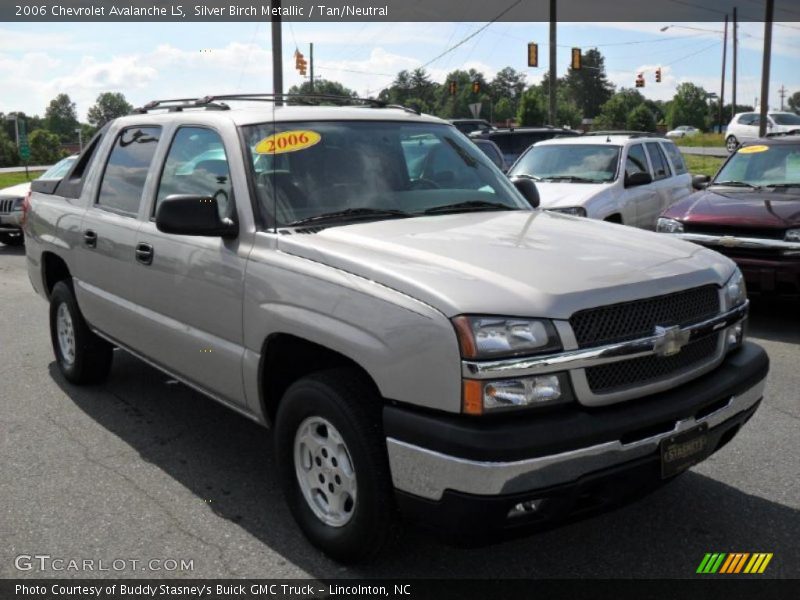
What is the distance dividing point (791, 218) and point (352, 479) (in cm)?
580

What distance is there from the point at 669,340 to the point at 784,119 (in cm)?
3974

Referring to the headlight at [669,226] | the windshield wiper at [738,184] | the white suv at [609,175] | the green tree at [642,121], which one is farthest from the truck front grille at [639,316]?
the green tree at [642,121]

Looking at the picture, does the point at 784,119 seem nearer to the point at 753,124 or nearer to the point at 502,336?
the point at 753,124

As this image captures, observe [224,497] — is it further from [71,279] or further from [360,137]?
[71,279]

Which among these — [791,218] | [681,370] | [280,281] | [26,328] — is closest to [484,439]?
[681,370]

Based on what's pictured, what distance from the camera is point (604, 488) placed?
2918 millimetres

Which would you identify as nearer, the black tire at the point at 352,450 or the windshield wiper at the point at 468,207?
the black tire at the point at 352,450

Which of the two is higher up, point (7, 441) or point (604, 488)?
point (604, 488)

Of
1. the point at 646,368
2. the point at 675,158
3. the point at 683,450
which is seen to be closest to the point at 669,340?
the point at 646,368

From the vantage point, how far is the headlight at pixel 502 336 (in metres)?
2.79

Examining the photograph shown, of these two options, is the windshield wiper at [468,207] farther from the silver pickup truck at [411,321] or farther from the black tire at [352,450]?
the black tire at [352,450]

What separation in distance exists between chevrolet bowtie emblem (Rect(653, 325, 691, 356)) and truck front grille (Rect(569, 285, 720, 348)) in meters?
0.03

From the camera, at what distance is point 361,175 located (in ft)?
13.4

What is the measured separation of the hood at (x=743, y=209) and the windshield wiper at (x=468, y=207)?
414cm
